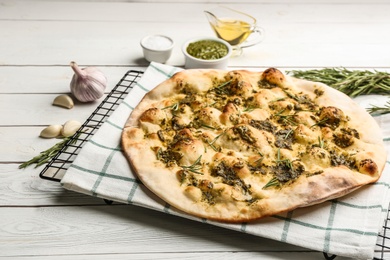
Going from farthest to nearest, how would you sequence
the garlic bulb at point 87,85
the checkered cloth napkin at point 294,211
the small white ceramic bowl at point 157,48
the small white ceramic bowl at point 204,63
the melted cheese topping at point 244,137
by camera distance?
1. the small white ceramic bowl at point 157,48
2. the small white ceramic bowl at point 204,63
3. the garlic bulb at point 87,85
4. the melted cheese topping at point 244,137
5. the checkered cloth napkin at point 294,211

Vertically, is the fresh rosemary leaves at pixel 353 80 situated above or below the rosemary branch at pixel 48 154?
above

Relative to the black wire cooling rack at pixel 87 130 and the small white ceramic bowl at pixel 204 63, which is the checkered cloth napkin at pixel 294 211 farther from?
the small white ceramic bowl at pixel 204 63

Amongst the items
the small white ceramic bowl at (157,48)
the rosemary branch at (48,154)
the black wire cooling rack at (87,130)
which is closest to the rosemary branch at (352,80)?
the small white ceramic bowl at (157,48)

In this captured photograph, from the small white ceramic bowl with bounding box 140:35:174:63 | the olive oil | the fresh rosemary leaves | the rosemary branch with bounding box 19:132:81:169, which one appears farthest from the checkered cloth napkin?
the olive oil

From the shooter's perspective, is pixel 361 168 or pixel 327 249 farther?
pixel 361 168

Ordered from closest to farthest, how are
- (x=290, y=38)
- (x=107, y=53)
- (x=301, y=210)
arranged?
(x=301, y=210) < (x=107, y=53) < (x=290, y=38)

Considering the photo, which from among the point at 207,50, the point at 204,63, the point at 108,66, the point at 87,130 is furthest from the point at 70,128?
the point at 207,50

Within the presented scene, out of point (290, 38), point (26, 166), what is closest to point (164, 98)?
point (26, 166)

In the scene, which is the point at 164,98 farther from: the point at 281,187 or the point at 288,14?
the point at 288,14

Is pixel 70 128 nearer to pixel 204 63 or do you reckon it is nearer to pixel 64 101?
pixel 64 101
